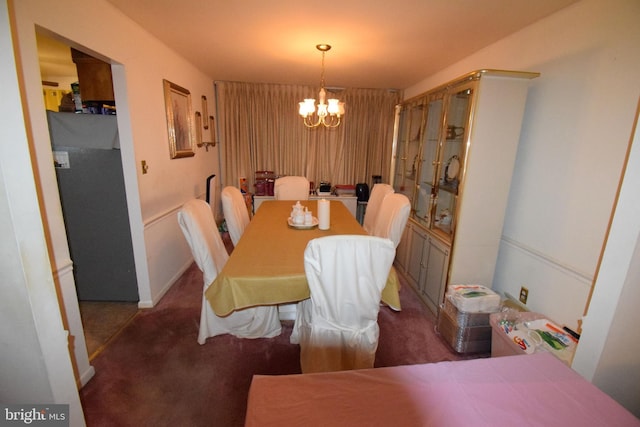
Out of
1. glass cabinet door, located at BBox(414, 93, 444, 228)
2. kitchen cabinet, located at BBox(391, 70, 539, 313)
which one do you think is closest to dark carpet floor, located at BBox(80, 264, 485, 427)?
kitchen cabinet, located at BBox(391, 70, 539, 313)

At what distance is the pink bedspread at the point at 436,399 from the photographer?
792 mm

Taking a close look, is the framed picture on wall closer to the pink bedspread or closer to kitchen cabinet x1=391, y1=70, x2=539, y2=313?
kitchen cabinet x1=391, y1=70, x2=539, y2=313

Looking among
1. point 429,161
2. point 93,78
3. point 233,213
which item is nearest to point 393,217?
point 429,161

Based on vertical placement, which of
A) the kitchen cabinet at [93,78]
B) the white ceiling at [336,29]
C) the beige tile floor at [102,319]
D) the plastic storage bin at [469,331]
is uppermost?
the white ceiling at [336,29]

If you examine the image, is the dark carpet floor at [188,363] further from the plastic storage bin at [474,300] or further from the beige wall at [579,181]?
the beige wall at [579,181]

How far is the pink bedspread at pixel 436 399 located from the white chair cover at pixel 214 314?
120cm

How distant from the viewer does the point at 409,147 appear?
3301mm

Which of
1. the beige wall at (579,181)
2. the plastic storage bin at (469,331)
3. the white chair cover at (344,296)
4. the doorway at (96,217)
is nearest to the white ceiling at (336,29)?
the beige wall at (579,181)

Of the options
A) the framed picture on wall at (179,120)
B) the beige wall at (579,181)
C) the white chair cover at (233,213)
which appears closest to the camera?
the beige wall at (579,181)

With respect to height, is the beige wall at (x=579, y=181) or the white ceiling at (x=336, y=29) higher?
the white ceiling at (x=336, y=29)

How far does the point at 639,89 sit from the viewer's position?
141cm

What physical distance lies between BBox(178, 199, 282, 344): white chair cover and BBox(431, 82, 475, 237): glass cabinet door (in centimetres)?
158

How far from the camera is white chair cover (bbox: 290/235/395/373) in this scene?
4.63 feet

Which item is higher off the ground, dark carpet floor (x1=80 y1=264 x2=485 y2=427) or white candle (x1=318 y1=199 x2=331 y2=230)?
white candle (x1=318 y1=199 x2=331 y2=230)
